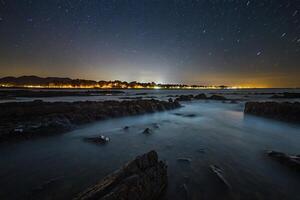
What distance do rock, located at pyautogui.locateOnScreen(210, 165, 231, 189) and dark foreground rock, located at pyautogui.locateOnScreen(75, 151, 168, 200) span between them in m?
1.62

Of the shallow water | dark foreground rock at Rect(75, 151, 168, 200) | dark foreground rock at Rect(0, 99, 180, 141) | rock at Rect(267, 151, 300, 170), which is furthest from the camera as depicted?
dark foreground rock at Rect(0, 99, 180, 141)

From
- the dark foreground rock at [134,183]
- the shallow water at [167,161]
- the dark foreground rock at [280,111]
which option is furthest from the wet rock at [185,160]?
the dark foreground rock at [280,111]

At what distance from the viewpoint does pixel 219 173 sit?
181 inches

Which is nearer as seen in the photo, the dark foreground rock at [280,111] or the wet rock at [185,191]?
the wet rock at [185,191]

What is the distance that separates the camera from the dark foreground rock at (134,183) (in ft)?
8.82

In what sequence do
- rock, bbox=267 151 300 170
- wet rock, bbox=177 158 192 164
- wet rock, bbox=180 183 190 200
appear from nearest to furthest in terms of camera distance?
wet rock, bbox=180 183 190 200 < rock, bbox=267 151 300 170 < wet rock, bbox=177 158 192 164

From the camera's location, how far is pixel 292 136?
8.46 m

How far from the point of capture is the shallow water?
3.69 metres

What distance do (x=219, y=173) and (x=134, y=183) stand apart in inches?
116

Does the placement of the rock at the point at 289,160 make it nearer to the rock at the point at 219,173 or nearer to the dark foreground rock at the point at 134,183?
the rock at the point at 219,173

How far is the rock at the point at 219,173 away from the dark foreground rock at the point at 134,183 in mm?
1617

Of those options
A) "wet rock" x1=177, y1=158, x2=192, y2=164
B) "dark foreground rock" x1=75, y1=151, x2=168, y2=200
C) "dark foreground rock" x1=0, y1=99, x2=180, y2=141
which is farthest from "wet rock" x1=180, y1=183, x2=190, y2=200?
"dark foreground rock" x1=0, y1=99, x2=180, y2=141

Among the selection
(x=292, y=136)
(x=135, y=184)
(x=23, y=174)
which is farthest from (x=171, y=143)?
(x=292, y=136)

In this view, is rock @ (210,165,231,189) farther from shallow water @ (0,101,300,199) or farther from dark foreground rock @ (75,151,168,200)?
dark foreground rock @ (75,151,168,200)
